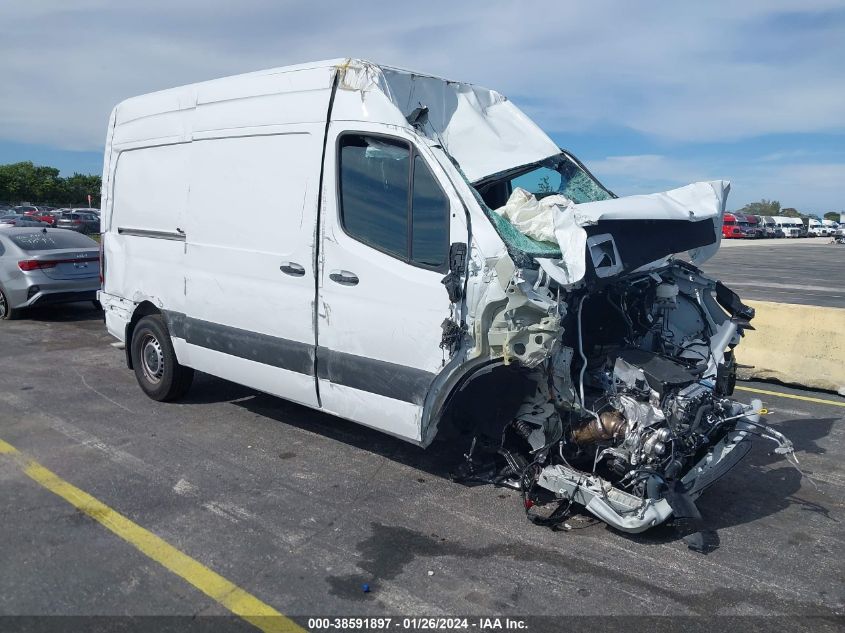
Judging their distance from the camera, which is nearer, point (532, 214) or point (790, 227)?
point (532, 214)

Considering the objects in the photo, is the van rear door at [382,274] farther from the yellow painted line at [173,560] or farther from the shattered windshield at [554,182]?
the yellow painted line at [173,560]

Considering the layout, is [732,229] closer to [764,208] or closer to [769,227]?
[769,227]

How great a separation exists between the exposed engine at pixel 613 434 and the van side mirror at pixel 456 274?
1.27 ft

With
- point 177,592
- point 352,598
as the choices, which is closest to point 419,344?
point 352,598

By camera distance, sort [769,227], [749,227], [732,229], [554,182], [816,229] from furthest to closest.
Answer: [816,229] → [769,227] → [749,227] → [732,229] → [554,182]

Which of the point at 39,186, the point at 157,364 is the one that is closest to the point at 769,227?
the point at 157,364

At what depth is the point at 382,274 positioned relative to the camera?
4398 mm

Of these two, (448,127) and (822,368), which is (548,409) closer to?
(448,127)

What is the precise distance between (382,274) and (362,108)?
111cm

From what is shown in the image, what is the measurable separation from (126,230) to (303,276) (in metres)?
2.71

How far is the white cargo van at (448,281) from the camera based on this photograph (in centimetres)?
408

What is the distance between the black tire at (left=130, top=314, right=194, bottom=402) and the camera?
6293mm

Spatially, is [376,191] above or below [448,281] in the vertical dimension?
above

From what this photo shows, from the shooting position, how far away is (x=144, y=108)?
6.35 meters
